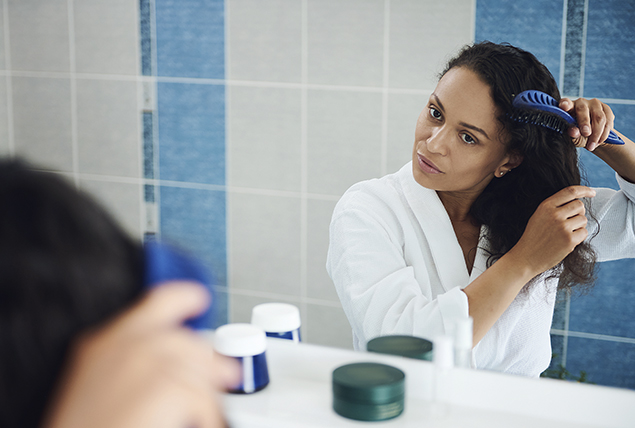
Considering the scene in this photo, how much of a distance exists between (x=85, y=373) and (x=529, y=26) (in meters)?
0.67

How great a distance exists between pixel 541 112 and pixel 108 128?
688 mm

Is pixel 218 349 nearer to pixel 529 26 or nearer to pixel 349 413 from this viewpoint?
pixel 349 413

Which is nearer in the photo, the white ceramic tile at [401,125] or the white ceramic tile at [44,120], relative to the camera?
the white ceramic tile at [401,125]

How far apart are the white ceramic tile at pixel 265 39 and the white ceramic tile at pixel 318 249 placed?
210 millimetres

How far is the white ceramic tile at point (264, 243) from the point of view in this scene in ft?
2.98

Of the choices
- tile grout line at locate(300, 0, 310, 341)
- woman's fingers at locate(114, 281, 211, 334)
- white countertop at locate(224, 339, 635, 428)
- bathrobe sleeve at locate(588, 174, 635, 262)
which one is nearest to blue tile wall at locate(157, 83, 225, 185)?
tile grout line at locate(300, 0, 310, 341)

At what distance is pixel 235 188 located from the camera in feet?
3.01

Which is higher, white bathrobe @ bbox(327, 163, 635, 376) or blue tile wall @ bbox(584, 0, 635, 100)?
blue tile wall @ bbox(584, 0, 635, 100)

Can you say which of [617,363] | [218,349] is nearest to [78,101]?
[218,349]

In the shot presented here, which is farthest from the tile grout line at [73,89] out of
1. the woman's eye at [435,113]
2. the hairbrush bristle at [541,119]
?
the hairbrush bristle at [541,119]

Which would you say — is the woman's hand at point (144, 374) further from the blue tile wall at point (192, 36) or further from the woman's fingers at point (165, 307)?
the blue tile wall at point (192, 36)

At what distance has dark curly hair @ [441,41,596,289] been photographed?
74 cm

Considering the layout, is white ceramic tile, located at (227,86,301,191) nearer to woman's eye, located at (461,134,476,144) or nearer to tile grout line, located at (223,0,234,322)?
tile grout line, located at (223,0,234,322)

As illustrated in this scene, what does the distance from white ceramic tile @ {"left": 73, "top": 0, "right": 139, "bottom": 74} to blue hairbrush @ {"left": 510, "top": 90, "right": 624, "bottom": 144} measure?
602 millimetres
